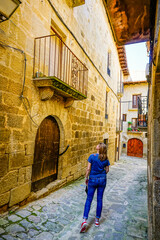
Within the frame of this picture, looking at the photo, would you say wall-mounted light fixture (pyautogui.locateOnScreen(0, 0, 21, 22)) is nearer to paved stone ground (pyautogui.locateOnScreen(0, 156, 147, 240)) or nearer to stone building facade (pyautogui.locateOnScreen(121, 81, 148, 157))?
paved stone ground (pyautogui.locateOnScreen(0, 156, 147, 240))

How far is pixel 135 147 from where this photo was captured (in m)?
18.7

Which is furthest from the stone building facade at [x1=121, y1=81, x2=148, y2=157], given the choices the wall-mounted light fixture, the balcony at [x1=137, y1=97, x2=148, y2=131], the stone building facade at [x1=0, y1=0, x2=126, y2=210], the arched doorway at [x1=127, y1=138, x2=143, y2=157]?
the wall-mounted light fixture

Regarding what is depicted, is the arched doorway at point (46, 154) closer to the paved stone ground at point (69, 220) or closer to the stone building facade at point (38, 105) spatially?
the stone building facade at point (38, 105)

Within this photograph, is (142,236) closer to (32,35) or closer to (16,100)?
(16,100)

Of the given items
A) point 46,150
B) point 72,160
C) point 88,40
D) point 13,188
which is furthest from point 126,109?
point 13,188

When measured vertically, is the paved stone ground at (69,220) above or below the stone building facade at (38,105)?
below

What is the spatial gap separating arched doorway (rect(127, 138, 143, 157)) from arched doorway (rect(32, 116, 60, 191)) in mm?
15943

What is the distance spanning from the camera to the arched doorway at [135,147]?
18.5 meters

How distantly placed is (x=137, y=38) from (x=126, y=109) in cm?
1516

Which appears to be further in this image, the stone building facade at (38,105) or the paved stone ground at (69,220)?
the stone building facade at (38,105)

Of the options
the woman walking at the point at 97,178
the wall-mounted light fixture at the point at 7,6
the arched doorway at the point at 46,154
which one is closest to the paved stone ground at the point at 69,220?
the woman walking at the point at 97,178

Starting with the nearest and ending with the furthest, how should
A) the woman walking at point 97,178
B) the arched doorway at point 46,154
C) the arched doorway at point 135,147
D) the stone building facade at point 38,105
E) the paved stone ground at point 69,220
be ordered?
the paved stone ground at point 69,220 < the woman walking at point 97,178 < the stone building facade at point 38,105 < the arched doorway at point 46,154 < the arched doorway at point 135,147

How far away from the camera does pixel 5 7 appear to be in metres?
2.07

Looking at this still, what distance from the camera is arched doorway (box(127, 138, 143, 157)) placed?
18516 mm
